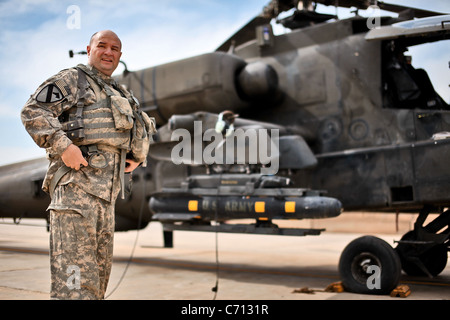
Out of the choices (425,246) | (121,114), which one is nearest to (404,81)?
(425,246)

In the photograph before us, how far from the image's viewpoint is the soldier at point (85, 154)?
9.39ft

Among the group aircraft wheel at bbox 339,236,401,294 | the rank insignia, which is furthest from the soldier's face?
aircraft wheel at bbox 339,236,401,294

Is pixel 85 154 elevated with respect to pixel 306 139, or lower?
lower

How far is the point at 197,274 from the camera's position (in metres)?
7.30

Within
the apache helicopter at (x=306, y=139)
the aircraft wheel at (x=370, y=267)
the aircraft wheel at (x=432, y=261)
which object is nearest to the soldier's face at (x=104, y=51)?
the apache helicopter at (x=306, y=139)

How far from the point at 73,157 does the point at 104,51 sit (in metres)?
0.73

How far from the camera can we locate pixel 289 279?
6.91 metres

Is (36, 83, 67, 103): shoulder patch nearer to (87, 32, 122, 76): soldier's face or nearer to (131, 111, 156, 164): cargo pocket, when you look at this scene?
(87, 32, 122, 76): soldier's face

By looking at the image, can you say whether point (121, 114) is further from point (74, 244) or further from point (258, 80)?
point (258, 80)

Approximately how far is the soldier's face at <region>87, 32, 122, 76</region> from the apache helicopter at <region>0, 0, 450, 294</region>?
11.3ft

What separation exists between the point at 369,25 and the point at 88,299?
5369mm

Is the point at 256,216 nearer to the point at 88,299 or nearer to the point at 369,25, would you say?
the point at 369,25

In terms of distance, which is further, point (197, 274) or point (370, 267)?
point (197, 274)

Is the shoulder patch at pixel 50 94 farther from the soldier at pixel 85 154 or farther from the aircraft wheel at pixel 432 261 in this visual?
the aircraft wheel at pixel 432 261
